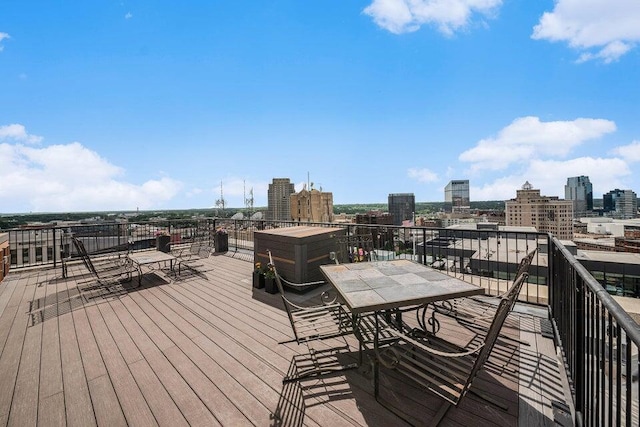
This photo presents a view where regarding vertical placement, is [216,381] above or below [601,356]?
below

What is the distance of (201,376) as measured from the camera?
2.54m

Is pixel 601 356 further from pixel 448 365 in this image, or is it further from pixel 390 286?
pixel 390 286

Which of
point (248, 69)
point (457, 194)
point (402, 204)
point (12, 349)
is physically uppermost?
point (248, 69)

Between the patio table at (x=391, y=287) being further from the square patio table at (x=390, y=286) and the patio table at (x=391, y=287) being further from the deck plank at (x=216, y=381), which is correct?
the deck plank at (x=216, y=381)

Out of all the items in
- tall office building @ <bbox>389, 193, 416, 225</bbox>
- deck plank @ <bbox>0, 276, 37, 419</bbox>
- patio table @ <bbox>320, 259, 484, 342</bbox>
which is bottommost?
deck plank @ <bbox>0, 276, 37, 419</bbox>

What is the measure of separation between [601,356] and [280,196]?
6921 centimetres

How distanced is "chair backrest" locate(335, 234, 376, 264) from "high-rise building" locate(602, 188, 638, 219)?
151m

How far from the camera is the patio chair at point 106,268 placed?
17.4ft

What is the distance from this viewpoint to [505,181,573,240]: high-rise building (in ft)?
216

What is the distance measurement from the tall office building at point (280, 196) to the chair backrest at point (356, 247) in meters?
62.4

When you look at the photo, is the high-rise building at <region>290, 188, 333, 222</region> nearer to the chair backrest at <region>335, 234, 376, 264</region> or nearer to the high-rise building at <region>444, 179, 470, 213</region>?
the chair backrest at <region>335, 234, 376, 264</region>

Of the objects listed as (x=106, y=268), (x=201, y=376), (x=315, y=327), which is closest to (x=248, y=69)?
(x=106, y=268)

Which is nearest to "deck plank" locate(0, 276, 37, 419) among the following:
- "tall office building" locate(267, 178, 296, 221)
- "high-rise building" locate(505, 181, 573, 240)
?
"tall office building" locate(267, 178, 296, 221)

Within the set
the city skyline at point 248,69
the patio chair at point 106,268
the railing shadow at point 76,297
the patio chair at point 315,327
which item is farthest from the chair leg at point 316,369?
the city skyline at point 248,69
